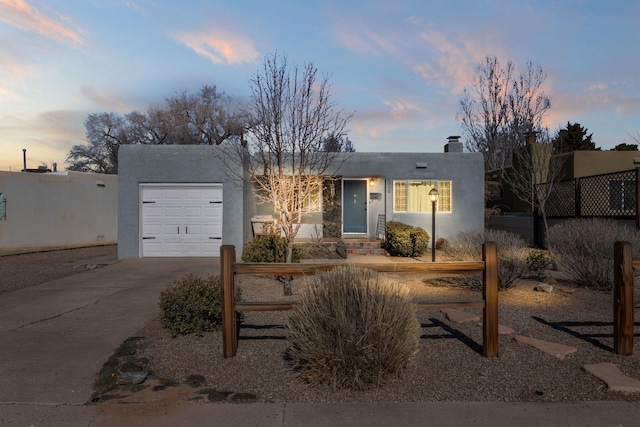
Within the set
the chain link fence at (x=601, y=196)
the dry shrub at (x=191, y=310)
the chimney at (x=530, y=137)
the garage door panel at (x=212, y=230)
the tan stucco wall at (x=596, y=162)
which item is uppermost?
the chimney at (x=530, y=137)

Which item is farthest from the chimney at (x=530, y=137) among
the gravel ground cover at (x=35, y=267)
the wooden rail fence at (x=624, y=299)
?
the gravel ground cover at (x=35, y=267)

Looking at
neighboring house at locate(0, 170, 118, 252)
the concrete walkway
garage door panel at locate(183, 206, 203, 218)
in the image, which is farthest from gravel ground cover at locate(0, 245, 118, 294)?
the concrete walkway

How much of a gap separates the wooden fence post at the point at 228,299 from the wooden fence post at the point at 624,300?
389 centimetres

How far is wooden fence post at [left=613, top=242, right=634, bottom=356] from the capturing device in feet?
15.1

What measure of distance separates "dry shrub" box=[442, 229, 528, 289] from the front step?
16.3 ft

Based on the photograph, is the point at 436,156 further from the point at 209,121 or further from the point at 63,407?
the point at 209,121

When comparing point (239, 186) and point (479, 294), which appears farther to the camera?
point (239, 186)

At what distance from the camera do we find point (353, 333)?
12.8 feet

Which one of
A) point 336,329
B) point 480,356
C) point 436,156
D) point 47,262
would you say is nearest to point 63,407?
point 336,329

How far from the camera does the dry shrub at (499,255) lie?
7.94 m

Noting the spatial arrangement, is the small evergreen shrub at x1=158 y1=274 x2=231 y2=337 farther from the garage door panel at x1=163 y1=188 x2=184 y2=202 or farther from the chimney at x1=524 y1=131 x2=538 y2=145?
the chimney at x1=524 y1=131 x2=538 y2=145

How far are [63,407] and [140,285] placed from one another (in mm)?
5916

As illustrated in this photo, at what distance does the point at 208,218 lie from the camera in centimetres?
1393

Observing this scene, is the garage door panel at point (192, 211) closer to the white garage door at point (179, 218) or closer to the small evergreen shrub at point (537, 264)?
the white garage door at point (179, 218)
